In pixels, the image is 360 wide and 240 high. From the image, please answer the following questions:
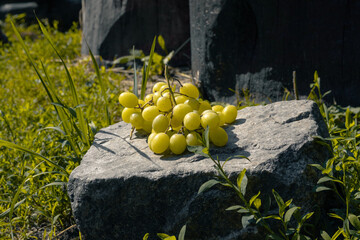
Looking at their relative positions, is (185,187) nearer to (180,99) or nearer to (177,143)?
(177,143)

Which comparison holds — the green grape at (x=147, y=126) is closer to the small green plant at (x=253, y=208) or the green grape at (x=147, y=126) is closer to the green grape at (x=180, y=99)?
the green grape at (x=180, y=99)

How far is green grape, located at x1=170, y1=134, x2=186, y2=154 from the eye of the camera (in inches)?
66.1

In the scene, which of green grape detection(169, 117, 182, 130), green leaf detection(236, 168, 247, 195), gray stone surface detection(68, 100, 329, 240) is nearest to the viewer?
green leaf detection(236, 168, 247, 195)

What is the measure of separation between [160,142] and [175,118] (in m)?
0.16

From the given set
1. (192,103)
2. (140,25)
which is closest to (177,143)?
(192,103)

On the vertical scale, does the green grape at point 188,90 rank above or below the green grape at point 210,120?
above

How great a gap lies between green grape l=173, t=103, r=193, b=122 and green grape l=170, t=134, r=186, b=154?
12 cm

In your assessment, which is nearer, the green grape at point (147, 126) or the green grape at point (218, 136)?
the green grape at point (218, 136)

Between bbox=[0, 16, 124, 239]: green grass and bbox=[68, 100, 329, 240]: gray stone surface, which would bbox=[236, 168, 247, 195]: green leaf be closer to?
bbox=[68, 100, 329, 240]: gray stone surface

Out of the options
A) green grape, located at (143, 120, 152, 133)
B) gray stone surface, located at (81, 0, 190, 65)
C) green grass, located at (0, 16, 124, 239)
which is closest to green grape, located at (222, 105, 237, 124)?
green grape, located at (143, 120, 152, 133)

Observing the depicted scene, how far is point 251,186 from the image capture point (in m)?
1.56

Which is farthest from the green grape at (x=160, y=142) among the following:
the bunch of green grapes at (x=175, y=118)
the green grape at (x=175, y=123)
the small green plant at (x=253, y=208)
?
the small green plant at (x=253, y=208)

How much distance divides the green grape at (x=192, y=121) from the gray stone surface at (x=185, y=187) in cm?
12

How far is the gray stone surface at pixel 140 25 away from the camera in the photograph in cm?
429
